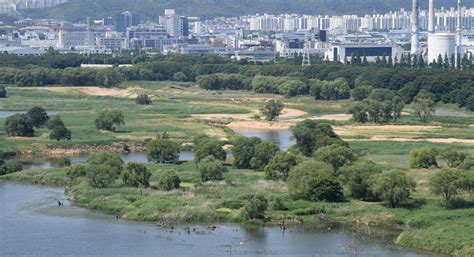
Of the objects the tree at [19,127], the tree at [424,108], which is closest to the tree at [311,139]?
the tree at [19,127]

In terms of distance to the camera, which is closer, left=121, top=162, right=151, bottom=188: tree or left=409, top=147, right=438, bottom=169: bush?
left=121, top=162, right=151, bottom=188: tree

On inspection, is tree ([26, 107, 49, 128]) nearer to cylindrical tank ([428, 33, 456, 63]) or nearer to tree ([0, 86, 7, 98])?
tree ([0, 86, 7, 98])

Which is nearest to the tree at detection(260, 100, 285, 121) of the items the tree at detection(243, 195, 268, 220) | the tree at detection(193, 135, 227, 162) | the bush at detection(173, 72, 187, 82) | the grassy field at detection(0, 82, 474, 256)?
the grassy field at detection(0, 82, 474, 256)

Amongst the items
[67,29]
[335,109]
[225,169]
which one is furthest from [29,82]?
[67,29]

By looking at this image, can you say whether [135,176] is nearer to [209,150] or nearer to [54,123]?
[209,150]

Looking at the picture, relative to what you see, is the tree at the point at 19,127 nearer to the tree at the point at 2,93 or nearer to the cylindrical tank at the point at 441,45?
the tree at the point at 2,93

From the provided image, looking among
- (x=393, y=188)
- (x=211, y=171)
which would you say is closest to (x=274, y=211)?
(x=393, y=188)
